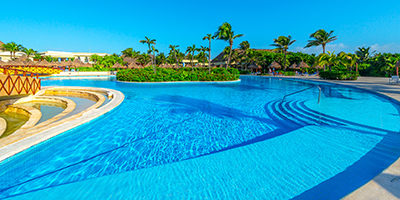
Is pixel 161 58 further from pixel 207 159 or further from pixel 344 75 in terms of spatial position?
pixel 207 159

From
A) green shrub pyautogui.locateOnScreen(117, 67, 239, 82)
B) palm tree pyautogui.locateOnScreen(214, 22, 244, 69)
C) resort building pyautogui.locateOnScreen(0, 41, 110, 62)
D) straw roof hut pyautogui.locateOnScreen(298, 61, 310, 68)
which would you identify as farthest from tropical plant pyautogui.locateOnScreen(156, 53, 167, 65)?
straw roof hut pyautogui.locateOnScreen(298, 61, 310, 68)

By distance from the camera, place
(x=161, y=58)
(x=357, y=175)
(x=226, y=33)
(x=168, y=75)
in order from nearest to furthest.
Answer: (x=357, y=175) → (x=168, y=75) → (x=226, y=33) → (x=161, y=58)

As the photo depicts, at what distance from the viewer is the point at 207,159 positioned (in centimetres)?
389

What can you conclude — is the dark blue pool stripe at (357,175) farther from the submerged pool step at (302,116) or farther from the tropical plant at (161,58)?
the tropical plant at (161,58)

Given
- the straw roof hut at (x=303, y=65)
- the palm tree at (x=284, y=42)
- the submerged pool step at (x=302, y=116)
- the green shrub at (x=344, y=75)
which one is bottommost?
the submerged pool step at (x=302, y=116)

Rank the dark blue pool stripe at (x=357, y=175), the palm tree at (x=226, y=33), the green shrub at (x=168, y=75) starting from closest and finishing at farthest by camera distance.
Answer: the dark blue pool stripe at (x=357, y=175) < the green shrub at (x=168, y=75) < the palm tree at (x=226, y=33)

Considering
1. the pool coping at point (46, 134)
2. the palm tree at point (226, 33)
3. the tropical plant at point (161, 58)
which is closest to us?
the pool coping at point (46, 134)

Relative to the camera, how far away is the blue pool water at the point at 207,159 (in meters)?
2.91

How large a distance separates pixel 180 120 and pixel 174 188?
12.9 ft

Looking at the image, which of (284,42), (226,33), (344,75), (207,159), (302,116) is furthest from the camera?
(284,42)

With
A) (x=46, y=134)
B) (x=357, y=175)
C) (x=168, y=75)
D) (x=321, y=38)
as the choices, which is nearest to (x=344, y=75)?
(x=321, y=38)

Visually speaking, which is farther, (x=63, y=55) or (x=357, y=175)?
(x=63, y=55)

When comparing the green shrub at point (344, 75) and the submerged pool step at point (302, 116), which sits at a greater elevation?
the green shrub at point (344, 75)

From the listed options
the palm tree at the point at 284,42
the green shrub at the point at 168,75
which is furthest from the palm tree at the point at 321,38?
the green shrub at the point at 168,75
